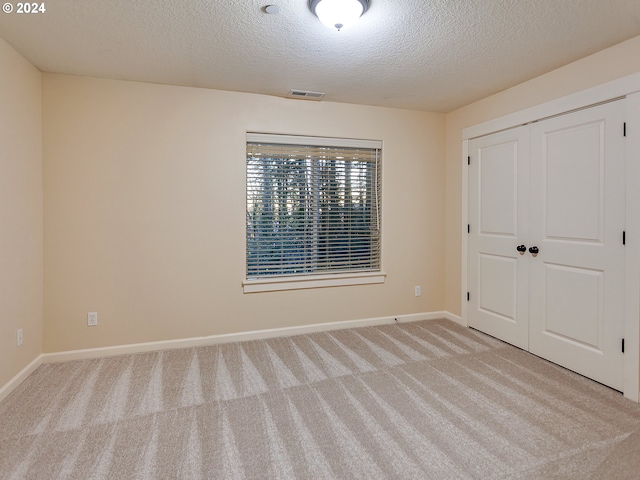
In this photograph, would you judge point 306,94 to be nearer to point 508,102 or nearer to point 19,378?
point 508,102

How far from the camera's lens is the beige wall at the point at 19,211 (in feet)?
8.02

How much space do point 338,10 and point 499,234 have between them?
2609 mm

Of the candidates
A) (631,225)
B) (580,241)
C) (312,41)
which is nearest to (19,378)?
(312,41)

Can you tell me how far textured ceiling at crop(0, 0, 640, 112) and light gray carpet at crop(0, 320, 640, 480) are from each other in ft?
8.08

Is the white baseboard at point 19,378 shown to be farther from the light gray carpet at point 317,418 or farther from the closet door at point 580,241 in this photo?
the closet door at point 580,241

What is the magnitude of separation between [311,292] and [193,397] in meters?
1.67

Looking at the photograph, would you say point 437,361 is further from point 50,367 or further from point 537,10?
point 50,367

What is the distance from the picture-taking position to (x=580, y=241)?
276 cm

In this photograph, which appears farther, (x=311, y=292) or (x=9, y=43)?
(x=311, y=292)

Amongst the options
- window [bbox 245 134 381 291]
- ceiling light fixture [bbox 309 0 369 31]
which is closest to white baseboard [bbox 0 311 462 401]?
window [bbox 245 134 381 291]

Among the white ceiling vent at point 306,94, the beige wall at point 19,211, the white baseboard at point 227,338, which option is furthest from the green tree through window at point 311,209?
the beige wall at point 19,211

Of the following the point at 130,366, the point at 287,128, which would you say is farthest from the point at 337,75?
the point at 130,366

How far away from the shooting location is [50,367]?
2.92 meters

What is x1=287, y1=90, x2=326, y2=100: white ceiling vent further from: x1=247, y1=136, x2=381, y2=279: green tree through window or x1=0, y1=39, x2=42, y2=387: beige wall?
x1=0, y1=39, x2=42, y2=387: beige wall
